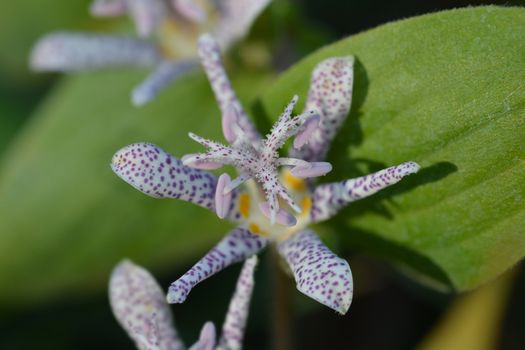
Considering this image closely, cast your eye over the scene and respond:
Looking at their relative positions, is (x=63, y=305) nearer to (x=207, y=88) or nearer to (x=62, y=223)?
(x=62, y=223)

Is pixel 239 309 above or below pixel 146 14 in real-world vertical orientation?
below

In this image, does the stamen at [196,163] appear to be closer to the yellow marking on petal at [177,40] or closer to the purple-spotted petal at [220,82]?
the purple-spotted petal at [220,82]

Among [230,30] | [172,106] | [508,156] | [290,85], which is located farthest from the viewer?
[172,106]

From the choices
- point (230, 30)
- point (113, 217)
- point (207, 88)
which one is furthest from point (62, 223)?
point (230, 30)

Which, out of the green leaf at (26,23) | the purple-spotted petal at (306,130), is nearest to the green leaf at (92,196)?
the green leaf at (26,23)

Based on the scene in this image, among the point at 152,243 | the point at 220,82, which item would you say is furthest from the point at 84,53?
the point at 220,82

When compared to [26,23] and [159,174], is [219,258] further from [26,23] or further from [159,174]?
[26,23]
